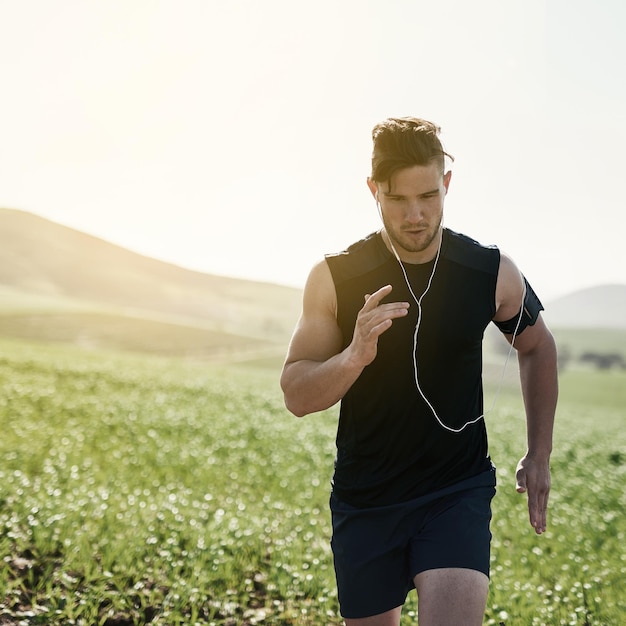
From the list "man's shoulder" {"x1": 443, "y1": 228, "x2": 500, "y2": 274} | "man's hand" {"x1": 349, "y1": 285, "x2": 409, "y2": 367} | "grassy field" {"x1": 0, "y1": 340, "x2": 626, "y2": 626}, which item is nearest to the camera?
"man's hand" {"x1": 349, "y1": 285, "x2": 409, "y2": 367}

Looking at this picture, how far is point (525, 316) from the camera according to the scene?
400 centimetres

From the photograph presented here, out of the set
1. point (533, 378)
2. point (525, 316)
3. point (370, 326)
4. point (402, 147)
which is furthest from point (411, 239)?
point (533, 378)

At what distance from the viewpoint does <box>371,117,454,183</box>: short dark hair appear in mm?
3441

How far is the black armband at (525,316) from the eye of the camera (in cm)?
397

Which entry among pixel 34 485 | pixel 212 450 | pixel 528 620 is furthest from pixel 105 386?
pixel 528 620

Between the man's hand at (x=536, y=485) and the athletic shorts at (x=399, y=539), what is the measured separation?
0.31m

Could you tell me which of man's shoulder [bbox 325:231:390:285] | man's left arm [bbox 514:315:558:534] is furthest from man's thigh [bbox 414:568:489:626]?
man's shoulder [bbox 325:231:390:285]

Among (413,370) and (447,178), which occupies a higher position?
(447,178)

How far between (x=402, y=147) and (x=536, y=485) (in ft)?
6.12

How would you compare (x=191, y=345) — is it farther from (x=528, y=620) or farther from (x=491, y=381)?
(x=528, y=620)

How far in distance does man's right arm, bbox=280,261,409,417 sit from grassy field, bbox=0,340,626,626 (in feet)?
9.75

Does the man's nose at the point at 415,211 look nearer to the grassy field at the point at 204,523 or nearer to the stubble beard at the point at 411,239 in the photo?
the stubble beard at the point at 411,239

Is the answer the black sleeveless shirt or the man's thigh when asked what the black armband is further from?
the man's thigh

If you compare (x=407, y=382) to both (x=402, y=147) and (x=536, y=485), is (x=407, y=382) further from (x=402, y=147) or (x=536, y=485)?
(x=402, y=147)
